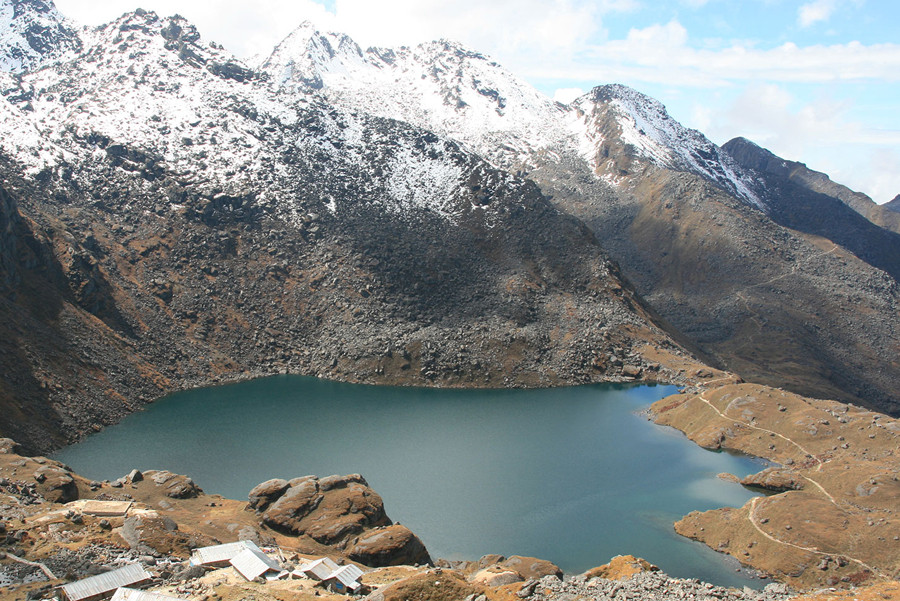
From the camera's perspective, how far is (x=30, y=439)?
69.6m

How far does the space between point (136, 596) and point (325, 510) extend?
69.2 feet

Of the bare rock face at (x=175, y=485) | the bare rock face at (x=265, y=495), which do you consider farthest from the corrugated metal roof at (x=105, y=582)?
the bare rock face at (x=175, y=485)

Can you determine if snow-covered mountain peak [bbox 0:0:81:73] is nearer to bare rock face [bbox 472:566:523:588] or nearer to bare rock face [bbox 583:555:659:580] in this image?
bare rock face [bbox 472:566:523:588]

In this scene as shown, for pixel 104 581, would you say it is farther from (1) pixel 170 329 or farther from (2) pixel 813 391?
(2) pixel 813 391

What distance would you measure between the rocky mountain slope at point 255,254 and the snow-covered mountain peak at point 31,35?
10.7 m

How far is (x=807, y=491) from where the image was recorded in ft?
205

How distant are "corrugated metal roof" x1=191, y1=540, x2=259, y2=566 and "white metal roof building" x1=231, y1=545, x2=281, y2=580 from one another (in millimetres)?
459

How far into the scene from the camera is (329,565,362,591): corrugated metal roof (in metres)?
35.0

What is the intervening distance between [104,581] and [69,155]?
131m

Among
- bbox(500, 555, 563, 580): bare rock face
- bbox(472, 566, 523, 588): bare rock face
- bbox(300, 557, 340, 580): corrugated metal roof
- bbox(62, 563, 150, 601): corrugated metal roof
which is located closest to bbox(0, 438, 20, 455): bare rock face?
bbox(62, 563, 150, 601): corrugated metal roof

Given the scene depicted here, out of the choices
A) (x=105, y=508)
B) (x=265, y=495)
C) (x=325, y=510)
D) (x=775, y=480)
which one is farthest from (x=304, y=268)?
(x=775, y=480)

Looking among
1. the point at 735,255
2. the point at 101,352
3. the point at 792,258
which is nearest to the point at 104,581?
the point at 101,352

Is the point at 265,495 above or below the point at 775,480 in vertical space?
above

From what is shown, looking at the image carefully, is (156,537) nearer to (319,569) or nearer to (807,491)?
(319,569)
